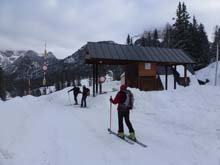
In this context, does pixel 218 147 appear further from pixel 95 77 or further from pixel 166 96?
pixel 95 77

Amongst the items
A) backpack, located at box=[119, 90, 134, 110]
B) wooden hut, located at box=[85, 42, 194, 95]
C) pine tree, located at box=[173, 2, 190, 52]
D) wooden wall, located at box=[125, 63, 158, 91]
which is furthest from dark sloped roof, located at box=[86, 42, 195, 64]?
pine tree, located at box=[173, 2, 190, 52]

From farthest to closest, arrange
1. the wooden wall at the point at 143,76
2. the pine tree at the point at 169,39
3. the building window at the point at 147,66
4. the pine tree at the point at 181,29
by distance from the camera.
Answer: the pine tree at the point at 169,39 < the pine tree at the point at 181,29 < the building window at the point at 147,66 < the wooden wall at the point at 143,76

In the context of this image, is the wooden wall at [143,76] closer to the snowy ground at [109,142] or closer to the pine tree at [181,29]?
the snowy ground at [109,142]

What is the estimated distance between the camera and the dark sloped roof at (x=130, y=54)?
24828mm

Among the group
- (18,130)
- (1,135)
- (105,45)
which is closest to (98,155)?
(1,135)

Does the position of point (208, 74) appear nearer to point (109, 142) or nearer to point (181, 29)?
point (181, 29)

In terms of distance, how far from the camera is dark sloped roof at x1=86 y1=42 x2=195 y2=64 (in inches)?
977

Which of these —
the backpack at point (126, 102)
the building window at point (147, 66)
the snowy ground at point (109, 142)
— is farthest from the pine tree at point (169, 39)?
the backpack at point (126, 102)

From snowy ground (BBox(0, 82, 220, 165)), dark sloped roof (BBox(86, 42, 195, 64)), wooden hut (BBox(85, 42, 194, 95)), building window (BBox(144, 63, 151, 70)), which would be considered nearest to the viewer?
snowy ground (BBox(0, 82, 220, 165))

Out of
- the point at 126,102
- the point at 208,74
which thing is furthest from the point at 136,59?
the point at 208,74

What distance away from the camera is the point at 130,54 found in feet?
87.9

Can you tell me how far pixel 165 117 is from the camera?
15211mm

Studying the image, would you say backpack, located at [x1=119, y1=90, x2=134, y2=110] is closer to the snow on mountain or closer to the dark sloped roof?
the dark sloped roof

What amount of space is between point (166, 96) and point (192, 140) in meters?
11.3
